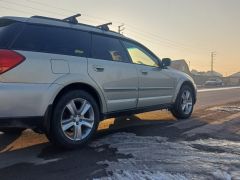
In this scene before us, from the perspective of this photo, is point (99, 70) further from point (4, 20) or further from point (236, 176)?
point (236, 176)

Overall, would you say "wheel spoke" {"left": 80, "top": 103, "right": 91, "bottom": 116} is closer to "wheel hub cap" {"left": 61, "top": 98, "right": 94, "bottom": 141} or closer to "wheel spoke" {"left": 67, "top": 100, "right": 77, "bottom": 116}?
"wheel hub cap" {"left": 61, "top": 98, "right": 94, "bottom": 141}

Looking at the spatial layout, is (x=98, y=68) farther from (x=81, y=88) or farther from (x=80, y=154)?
(x=80, y=154)

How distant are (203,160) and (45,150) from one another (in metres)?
2.10

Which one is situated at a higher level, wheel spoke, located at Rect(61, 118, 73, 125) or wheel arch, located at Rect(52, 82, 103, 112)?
wheel arch, located at Rect(52, 82, 103, 112)

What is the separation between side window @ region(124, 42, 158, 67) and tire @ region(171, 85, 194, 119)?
42.6 inches

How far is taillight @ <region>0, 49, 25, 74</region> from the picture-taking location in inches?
167

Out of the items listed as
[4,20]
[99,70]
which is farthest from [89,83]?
[4,20]

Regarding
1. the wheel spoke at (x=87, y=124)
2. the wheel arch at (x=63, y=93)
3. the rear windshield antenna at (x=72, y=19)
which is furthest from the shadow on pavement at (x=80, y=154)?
the rear windshield antenna at (x=72, y=19)

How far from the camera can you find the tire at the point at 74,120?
15.4 feet

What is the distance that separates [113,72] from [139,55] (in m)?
1.16

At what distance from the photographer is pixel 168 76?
7152mm

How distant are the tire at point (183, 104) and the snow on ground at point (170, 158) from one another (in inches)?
80.7

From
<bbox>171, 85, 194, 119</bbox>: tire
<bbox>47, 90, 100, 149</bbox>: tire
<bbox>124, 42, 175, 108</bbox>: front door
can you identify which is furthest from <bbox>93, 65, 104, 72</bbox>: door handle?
<bbox>171, 85, 194, 119</bbox>: tire

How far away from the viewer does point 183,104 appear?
25.6 ft
